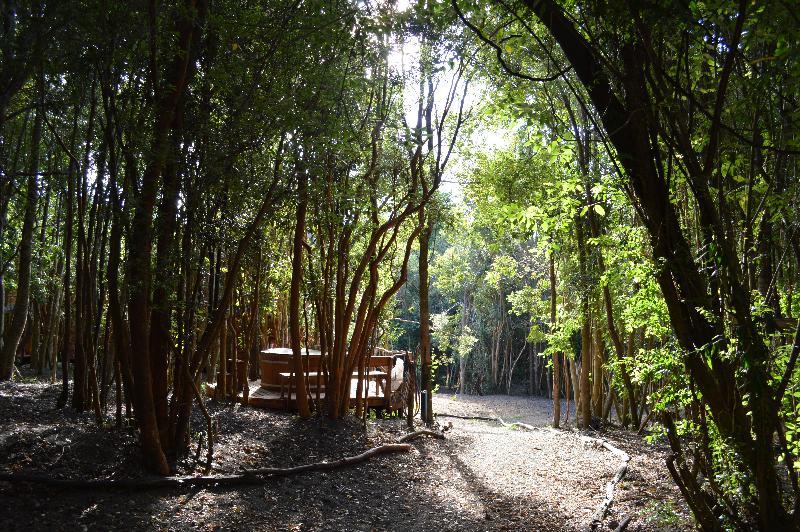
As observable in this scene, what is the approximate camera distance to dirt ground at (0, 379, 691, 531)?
4.38 m

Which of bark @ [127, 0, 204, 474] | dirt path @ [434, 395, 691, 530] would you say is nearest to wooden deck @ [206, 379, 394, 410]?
dirt path @ [434, 395, 691, 530]

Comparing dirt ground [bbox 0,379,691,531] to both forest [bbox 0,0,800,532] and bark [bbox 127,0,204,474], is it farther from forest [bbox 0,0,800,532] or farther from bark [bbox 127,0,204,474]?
bark [bbox 127,0,204,474]

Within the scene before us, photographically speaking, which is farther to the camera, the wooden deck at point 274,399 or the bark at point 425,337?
the bark at point 425,337

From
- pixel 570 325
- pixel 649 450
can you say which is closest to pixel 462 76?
pixel 570 325

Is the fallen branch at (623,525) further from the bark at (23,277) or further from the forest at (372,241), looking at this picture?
the bark at (23,277)

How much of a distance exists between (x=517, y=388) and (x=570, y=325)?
61.6 feet

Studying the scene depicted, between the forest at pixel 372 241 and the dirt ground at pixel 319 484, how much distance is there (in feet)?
0.13

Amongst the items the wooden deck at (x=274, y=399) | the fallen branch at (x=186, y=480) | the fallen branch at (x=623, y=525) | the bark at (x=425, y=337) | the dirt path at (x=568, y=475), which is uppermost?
the bark at (x=425, y=337)

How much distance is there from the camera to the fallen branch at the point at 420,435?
8.42 metres

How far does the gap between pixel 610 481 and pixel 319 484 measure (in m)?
3.01

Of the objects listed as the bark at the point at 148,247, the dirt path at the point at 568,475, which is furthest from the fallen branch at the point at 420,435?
the bark at the point at 148,247

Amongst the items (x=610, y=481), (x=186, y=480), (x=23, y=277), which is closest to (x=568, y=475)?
(x=610, y=481)

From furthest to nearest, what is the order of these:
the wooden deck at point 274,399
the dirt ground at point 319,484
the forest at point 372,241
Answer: the wooden deck at point 274,399, the dirt ground at point 319,484, the forest at point 372,241

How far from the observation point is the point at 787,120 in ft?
10.7
